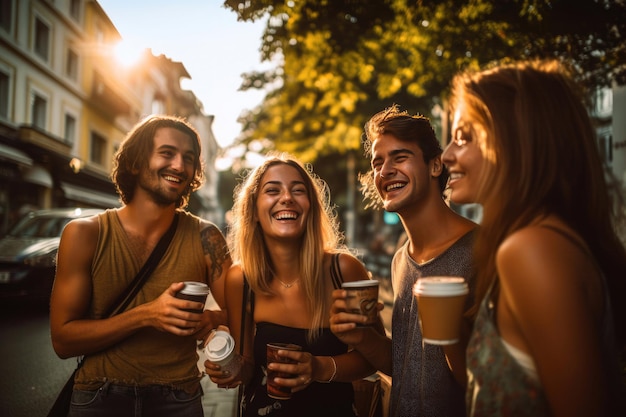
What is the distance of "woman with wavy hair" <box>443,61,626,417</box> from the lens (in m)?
1.09

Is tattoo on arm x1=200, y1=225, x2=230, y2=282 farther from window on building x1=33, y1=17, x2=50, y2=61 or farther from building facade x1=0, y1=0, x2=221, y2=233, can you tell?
window on building x1=33, y1=17, x2=50, y2=61

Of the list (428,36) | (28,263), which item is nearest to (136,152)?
(428,36)

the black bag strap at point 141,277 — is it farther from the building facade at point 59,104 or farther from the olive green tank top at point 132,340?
the building facade at point 59,104

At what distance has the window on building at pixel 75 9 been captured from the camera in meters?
20.0

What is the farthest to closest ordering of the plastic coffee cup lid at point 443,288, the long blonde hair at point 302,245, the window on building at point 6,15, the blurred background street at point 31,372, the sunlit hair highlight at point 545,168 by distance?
the window on building at point 6,15 < the blurred background street at point 31,372 < the long blonde hair at point 302,245 < the plastic coffee cup lid at point 443,288 < the sunlit hair highlight at point 545,168

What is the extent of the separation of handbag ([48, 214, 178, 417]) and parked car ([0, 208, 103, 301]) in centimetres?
541

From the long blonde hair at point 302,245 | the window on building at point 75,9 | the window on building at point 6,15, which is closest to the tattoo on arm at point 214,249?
the long blonde hair at point 302,245

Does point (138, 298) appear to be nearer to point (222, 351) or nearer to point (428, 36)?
point (222, 351)

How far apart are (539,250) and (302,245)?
1.83 m

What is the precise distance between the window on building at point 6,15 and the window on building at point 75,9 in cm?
391

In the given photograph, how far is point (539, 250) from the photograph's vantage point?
43.6 inches

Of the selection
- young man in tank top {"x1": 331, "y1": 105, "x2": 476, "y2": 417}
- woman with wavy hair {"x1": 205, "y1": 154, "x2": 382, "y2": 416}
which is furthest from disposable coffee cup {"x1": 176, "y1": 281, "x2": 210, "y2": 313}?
young man in tank top {"x1": 331, "y1": 105, "x2": 476, "y2": 417}

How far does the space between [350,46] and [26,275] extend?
6416mm

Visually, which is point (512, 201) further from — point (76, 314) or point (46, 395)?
point (46, 395)
